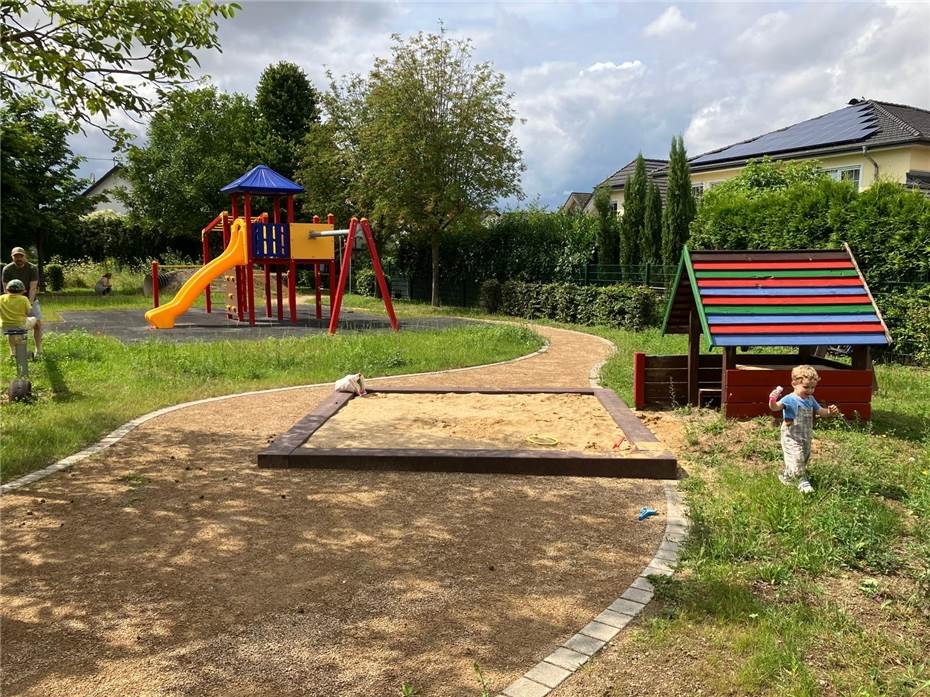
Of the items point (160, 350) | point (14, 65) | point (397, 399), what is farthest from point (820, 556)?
point (160, 350)

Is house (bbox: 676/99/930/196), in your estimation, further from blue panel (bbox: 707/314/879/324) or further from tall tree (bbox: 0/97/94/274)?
tall tree (bbox: 0/97/94/274)

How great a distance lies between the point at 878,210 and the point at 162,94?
1206 cm

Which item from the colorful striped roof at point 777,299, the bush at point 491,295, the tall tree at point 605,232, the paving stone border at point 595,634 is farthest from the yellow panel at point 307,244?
the paving stone border at point 595,634

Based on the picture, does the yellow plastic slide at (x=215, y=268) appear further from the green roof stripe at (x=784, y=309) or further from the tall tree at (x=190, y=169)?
the tall tree at (x=190, y=169)

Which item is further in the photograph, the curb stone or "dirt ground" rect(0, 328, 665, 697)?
"dirt ground" rect(0, 328, 665, 697)

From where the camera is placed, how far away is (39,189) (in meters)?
31.2

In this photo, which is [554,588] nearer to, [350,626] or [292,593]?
[350,626]

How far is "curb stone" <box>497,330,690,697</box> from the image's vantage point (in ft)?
9.87

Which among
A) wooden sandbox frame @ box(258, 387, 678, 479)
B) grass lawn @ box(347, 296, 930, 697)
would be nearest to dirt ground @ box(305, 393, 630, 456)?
wooden sandbox frame @ box(258, 387, 678, 479)

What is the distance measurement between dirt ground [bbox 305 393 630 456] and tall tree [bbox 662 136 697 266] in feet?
44.7

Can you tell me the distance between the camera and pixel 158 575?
13.4 ft

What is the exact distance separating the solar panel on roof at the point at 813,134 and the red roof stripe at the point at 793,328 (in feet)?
78.6

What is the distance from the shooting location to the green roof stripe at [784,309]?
7.81m

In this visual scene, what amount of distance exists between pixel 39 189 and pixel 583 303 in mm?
24935
